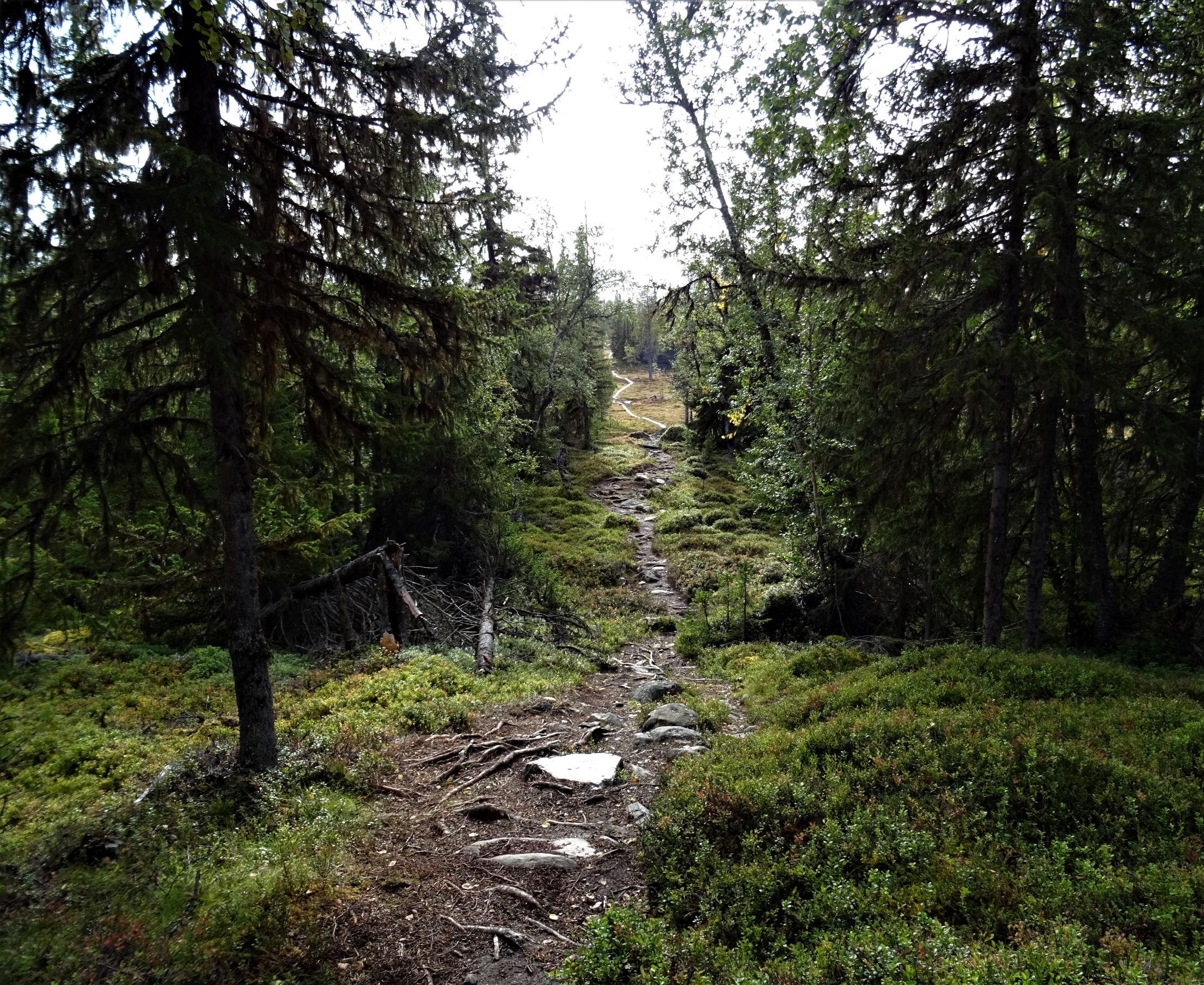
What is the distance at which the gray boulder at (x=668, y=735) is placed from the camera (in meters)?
8.64

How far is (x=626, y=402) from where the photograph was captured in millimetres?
73938

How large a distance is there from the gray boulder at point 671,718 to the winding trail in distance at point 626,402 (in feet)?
116

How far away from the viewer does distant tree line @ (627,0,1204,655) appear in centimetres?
784

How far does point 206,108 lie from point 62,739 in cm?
761

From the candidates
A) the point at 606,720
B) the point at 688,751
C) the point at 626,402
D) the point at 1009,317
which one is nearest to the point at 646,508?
the point at 606,720

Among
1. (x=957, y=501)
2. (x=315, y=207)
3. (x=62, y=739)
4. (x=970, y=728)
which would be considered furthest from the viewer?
(x=957, y=501)

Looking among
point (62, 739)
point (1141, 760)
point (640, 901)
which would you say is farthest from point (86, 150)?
point (1141, 760)

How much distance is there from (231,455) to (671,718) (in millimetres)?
6659

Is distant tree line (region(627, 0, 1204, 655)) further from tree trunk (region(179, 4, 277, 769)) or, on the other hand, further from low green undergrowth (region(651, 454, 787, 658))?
tree trunk (region(179, 4, 277, 769))

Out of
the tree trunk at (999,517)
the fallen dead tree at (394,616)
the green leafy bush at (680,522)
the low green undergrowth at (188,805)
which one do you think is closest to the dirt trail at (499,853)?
the low green undergrowth at (188,805)

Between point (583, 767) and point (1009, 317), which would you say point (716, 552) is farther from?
point (583, 767)

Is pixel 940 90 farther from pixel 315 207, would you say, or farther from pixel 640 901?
pixel 640 901

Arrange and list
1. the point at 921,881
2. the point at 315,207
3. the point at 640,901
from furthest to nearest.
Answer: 1. the point at 315,207
2. the point at 640,901
3. the point at 921,881

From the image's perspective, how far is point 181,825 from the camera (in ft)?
18.7
